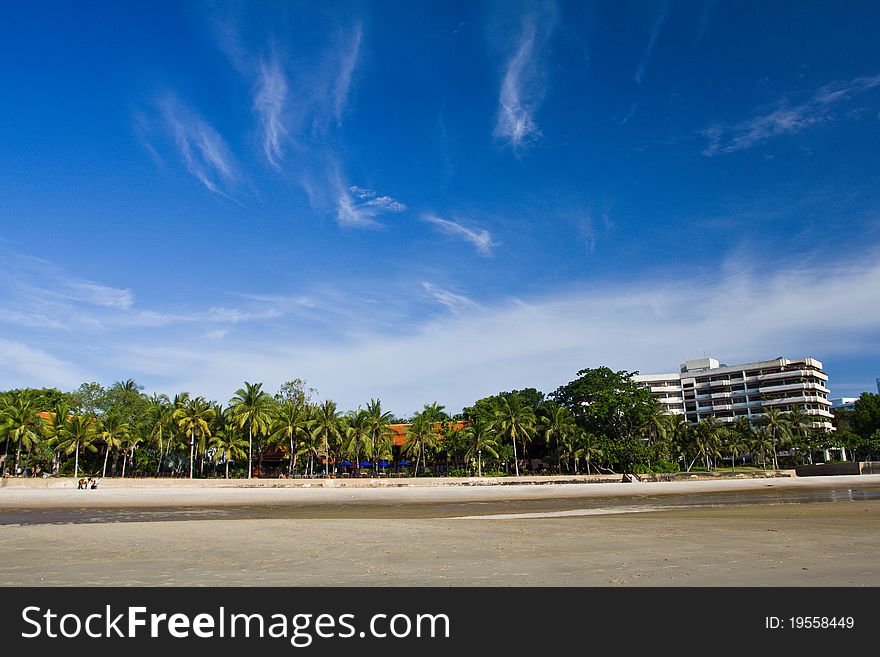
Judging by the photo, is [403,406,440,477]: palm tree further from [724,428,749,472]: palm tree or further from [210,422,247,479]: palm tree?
[724,428,749,472]: palm tree

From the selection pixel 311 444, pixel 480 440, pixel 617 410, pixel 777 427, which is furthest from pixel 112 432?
pixel 777 427

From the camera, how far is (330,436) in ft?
218

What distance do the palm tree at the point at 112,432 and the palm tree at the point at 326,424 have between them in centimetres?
1869

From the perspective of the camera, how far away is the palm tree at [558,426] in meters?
73.5

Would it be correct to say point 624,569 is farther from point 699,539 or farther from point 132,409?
point 132,409

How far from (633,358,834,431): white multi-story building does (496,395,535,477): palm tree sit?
147 ft

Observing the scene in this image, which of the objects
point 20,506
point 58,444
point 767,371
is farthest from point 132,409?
point 767,371

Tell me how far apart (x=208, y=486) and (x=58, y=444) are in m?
19.1

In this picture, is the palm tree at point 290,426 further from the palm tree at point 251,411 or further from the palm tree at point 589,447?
the palm tree at point 589,447

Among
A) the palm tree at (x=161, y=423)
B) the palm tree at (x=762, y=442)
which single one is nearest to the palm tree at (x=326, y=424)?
the palm tree at (x=161, y=423)

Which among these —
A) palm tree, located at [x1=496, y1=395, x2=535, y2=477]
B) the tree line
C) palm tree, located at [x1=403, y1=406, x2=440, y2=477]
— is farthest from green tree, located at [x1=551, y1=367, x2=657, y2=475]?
palm tree, located at [x1=403, y1=406, x2=440, y2=477]

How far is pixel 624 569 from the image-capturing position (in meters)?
9.45

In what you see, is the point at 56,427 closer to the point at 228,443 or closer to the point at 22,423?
the point at 22,423

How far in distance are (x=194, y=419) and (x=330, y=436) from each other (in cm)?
1411
